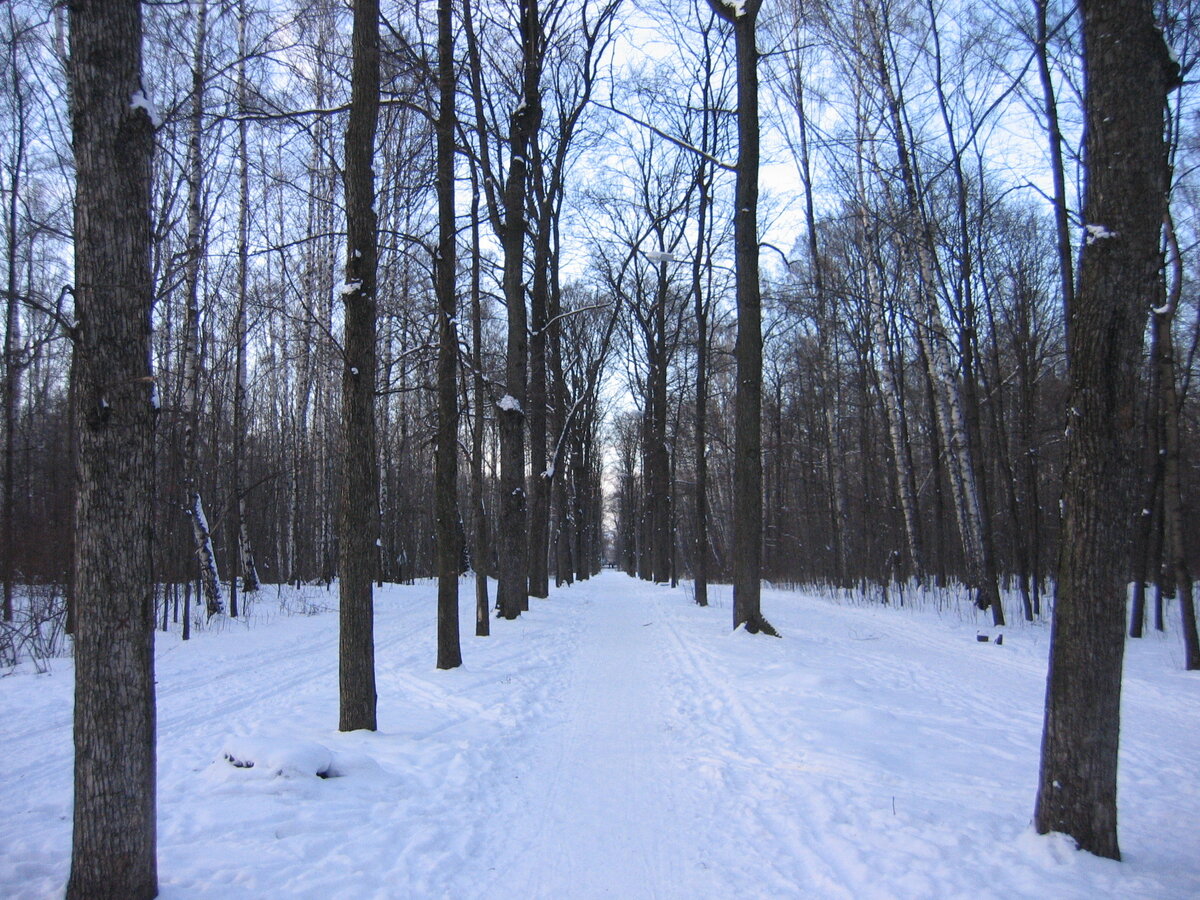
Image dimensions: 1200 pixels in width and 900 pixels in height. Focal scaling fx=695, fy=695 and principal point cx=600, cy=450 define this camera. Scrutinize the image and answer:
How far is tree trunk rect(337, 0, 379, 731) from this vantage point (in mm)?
5812

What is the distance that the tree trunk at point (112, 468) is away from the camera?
297 cm

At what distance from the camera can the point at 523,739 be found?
6207mm

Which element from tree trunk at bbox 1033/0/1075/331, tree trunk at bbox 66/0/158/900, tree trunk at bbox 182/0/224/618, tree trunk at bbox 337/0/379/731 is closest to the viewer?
tree trunk at bbox 66/0/158/900

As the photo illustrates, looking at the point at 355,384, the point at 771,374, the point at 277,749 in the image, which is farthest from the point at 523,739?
the point at 771,374

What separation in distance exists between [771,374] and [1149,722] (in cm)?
2633

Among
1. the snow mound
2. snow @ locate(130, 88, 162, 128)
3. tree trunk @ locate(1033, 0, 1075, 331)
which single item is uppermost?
tree trunk @ locate(1033, 0, 1075, 331)

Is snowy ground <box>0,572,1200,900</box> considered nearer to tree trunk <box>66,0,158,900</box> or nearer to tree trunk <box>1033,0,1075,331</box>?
tree trunk <box>66,0,158,900</box>

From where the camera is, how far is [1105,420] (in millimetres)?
3605

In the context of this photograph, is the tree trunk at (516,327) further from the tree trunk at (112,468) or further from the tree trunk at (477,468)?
the tree trunk at (112,468)

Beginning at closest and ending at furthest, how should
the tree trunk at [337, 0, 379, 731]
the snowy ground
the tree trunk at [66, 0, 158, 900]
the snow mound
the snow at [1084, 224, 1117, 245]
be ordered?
the tree trunk at [66, 0, 158, 900], the snowy ground, the snow at [1084, 224, 1117, 245], the snow mound, the tree trunk at [337, 0, 379, 731]

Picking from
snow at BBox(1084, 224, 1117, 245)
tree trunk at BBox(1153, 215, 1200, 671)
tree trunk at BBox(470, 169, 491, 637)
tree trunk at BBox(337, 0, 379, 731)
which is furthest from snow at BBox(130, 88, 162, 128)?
tree trunk at BBox(1153, 215, 1200, 671)

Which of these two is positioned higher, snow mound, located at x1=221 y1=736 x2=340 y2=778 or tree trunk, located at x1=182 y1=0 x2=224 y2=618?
tree trunk, located at x1=182 y1=0 x2=224 y2=618

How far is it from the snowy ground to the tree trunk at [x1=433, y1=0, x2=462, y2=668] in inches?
34.6

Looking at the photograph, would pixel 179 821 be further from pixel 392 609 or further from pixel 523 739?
pixel 392 609
